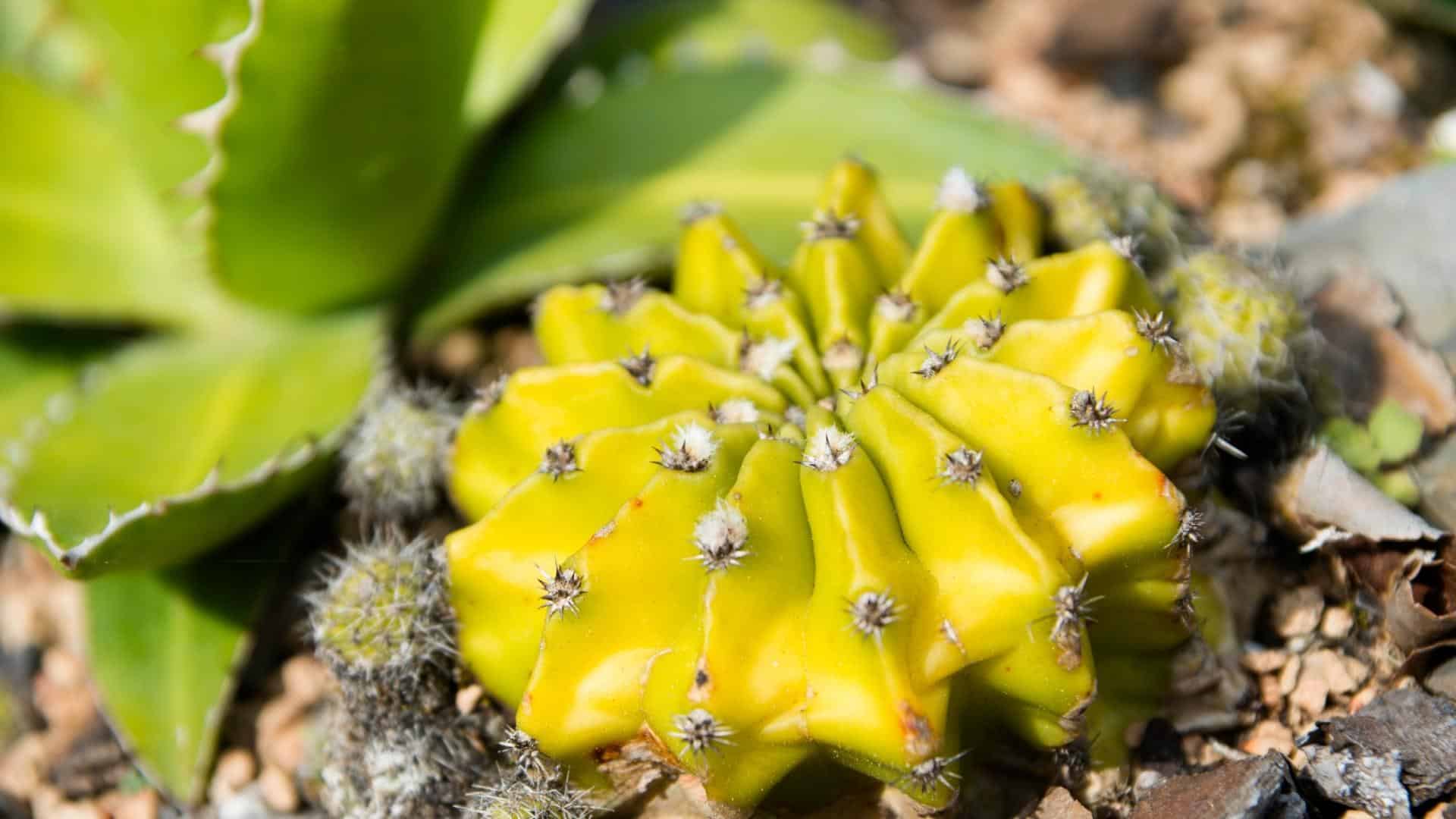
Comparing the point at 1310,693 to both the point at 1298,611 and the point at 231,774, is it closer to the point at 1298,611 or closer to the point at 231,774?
the point at 1298,611

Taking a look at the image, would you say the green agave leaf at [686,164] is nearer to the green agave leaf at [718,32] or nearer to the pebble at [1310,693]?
the green agave leaf at [718,32]

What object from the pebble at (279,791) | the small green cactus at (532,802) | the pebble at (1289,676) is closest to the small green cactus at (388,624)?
the small green cactus at (532,802)

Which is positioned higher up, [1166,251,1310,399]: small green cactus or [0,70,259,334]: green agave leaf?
[1166,251,1310,399]: small green cactus

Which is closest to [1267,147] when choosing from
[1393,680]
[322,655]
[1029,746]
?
[1393,680]

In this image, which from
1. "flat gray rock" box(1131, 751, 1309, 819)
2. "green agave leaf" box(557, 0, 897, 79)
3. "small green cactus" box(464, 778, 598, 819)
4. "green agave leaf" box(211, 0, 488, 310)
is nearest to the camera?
"flat gray rock" box(1131, 751, 1309, 819)

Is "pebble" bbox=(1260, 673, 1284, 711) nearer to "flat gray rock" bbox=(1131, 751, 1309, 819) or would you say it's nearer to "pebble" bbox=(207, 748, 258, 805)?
"flat gray rock" bbox=(1131, 751, 1309, 819)

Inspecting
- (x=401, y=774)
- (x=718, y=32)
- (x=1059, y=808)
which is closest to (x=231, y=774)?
(x=401, y=774)

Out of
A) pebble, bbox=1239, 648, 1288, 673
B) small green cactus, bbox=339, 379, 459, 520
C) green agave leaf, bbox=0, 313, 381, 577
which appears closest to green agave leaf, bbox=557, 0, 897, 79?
green agave leaf, bbox=0, 313, 381, 577

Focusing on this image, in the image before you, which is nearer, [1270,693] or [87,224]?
[1270,693]
